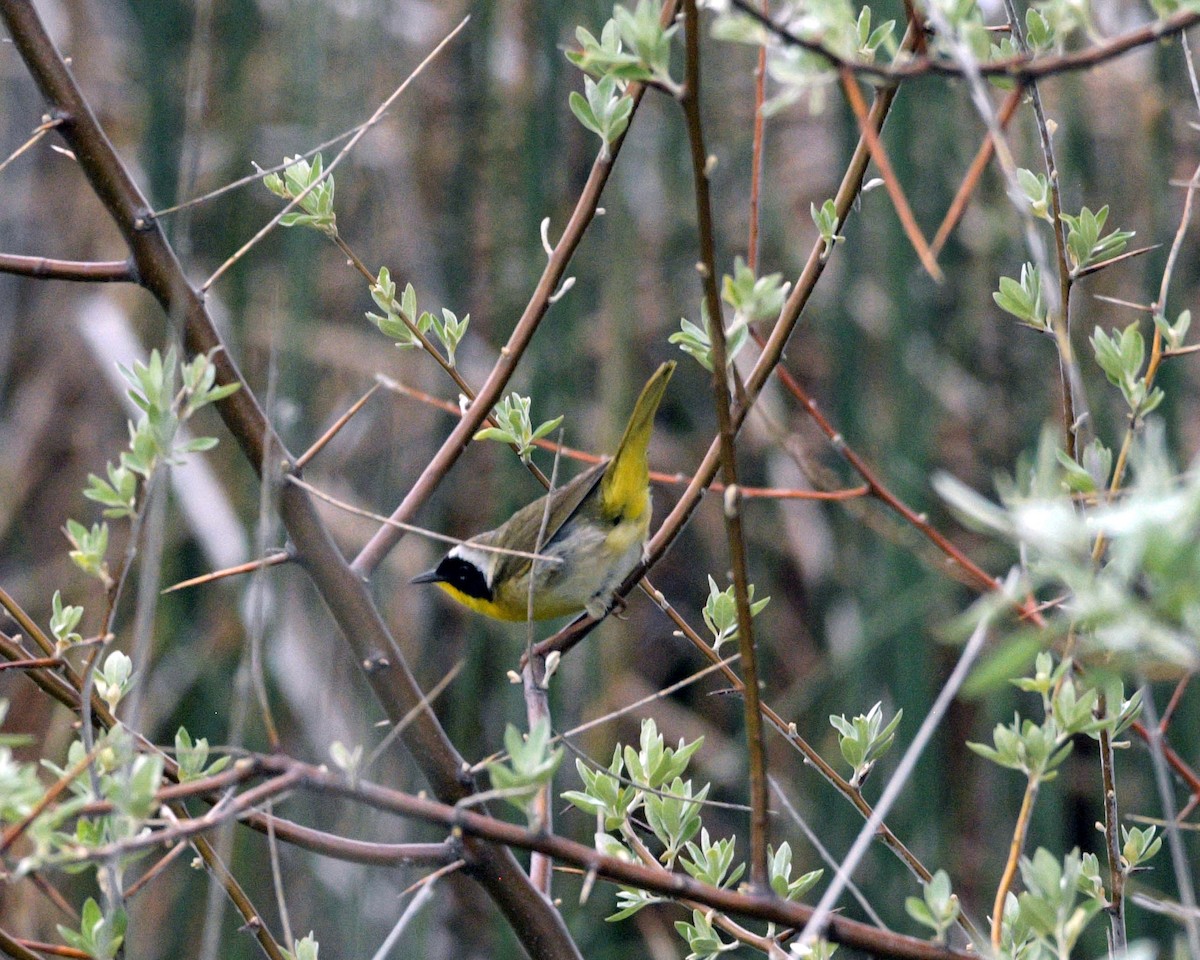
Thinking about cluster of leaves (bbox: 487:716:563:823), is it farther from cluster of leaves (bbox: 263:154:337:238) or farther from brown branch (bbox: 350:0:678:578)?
cluster of leaves (bbox: 263:154:337:238)

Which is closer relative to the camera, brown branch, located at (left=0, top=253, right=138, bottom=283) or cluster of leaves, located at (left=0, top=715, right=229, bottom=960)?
cluster of leaves, located at (left=0, top=715, right=229, bottom=960)

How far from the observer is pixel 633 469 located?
201 centimetres

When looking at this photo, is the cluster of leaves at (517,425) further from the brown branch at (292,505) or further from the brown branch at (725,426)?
the brown branch at (725,426)

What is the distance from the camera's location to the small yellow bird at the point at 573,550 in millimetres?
2020

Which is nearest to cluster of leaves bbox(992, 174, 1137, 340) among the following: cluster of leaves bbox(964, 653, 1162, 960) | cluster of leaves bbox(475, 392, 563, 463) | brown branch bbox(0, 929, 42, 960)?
cluster of leaves bbox(964, 653, 1162, 960)

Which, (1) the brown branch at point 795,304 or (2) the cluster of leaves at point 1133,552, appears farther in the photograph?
(1) the brown branch at point 795,304

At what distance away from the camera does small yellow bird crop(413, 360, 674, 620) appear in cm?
202

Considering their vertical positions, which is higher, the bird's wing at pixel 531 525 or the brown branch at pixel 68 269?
the brown branch at pixel 68 269

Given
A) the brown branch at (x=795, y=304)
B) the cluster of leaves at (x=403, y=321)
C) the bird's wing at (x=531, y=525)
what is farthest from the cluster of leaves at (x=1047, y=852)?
the bird's wing at (x=531, y=525)

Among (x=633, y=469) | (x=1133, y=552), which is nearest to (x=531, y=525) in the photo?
(x=633, y=469)

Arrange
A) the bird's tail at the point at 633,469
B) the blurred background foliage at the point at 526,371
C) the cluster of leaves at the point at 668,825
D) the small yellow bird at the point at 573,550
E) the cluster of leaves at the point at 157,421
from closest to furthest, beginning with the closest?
the cluster of leaves at the point at 157,421 < the cluster of leaves at the point at 668,825 < the bird's tail at the point at 633,469 < the small yellow bird at the point at 573,550 < the blurred background foliage at the point at 526,371

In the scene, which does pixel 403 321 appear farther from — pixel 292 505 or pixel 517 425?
pixel 292 505

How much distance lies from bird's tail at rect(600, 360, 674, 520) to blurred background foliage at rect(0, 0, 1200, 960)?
0.31m

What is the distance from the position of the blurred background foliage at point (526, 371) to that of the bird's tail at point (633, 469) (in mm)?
309
